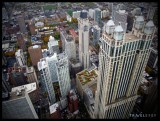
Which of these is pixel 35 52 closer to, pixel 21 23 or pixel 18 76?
pixel 18 76

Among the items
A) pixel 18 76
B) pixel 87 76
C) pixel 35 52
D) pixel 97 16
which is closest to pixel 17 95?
pixel 18 76

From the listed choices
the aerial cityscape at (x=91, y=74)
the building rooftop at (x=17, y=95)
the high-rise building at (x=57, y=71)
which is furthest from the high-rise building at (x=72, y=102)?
the building rooftop at (x=17, y=95)

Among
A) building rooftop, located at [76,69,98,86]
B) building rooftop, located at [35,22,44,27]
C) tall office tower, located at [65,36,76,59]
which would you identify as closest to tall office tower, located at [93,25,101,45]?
tall office tower, located at [65,36,76,59]

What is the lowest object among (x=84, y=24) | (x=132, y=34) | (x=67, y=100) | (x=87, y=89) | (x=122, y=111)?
(x=67, y=100)

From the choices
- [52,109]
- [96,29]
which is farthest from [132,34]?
[96,29]

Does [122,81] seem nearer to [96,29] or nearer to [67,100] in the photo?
[67,100]
